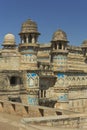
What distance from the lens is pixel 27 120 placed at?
10.7 m

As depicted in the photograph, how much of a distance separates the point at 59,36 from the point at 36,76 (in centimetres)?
588

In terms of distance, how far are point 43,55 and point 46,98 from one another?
32.2ft

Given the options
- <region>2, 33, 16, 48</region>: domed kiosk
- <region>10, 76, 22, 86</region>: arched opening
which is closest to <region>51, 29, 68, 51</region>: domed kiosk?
<region>2, 33, 16, 48</region>: domed kiosk

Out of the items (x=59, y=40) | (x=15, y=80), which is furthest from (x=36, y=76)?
(x=59, y=40)

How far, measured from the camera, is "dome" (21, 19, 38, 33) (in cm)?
2880

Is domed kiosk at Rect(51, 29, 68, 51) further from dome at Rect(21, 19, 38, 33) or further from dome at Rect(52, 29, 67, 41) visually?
dome at Rect(21, 19, 38, 33)

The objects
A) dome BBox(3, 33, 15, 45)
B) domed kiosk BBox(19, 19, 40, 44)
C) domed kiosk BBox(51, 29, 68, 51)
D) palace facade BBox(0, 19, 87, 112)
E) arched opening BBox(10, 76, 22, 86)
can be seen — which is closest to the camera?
arched opening BBox(10, 76, 22, 86)

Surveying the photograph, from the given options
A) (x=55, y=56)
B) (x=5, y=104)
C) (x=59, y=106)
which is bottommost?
(x=59, y=106)

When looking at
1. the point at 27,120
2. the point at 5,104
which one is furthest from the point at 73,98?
the point at 27,120

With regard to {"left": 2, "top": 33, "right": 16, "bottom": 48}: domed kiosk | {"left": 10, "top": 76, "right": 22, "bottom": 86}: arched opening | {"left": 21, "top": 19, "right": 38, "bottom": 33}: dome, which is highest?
{"left": 21, "top": 19, "right": 38, "bottom": 33}: dome

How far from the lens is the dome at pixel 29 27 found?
94.5 ft

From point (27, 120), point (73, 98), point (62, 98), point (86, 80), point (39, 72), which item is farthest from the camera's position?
point (86, 80)

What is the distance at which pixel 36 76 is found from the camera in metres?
27.7

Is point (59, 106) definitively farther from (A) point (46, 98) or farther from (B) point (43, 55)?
(B) point (43, 55)
